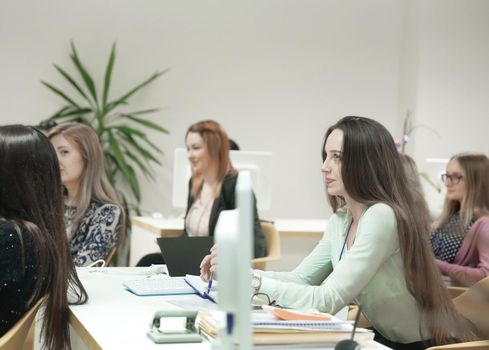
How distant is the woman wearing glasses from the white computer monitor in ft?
4.06

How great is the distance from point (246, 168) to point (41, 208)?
2712 millimetres

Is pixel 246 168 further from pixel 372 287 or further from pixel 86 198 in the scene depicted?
pixel 372 287

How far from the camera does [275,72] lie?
259 inches

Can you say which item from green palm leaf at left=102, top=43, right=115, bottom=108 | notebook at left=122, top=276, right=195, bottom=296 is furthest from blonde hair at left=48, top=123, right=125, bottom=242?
green palm leaf at left=102, top=43, right=115, bottom=108

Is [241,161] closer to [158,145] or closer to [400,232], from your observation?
[158,145]

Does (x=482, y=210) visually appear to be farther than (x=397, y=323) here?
Yes

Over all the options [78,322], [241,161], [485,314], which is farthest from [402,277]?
[241,161]

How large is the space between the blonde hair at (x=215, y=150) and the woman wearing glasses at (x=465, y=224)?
132cm

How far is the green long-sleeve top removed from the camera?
2.06 meters

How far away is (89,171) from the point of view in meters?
3.25

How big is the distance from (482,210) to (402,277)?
1.66 meters

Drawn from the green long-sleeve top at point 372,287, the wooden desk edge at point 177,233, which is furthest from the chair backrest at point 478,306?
the wooden desk edge at point 177,233

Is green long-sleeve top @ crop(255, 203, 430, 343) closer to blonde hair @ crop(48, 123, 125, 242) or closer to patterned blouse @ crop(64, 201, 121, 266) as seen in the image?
patterned blouse @ crop(64, 201, 121, 266)

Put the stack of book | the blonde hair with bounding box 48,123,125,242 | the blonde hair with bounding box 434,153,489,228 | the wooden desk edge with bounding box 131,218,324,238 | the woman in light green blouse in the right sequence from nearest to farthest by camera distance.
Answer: the stack of book → the woman in light green blouse → the blonde hair with bounding box 48,123,125,242 → the blonde hair with bounding box 434,153,489,228 → the wooden desk edge with bounding box 131,218,324,238
